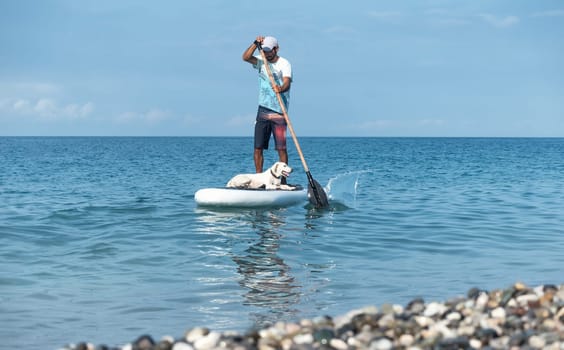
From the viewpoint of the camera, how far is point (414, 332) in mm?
4703

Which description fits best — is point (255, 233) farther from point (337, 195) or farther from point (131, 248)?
point (337, 195)

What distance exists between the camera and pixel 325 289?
7.86m

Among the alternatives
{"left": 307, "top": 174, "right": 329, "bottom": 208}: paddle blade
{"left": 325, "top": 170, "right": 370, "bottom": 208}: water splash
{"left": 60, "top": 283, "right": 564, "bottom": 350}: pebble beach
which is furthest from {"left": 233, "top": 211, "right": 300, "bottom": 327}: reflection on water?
{"left": 325, "top": 170, "right": 370, "bottom": 208}: water splash

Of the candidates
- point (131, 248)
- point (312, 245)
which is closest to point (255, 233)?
point (312, 245)

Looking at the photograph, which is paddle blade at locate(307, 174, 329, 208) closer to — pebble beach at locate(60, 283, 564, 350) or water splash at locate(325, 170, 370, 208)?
water splash at locate(325, 170, 370, 208)
